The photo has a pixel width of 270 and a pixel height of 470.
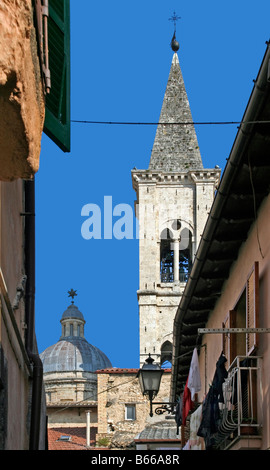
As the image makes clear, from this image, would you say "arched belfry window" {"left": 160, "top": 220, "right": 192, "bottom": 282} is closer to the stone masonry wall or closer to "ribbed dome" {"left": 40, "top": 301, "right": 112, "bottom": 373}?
"ribbed dome" {"left": 40, "top": 301, "right": 112, "bottom": 373}

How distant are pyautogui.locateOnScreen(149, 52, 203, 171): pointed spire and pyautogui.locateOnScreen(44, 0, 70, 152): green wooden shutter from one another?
56.2 meters

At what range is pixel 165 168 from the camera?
63.7 m

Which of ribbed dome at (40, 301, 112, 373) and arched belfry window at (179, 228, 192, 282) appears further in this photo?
ribbed dome at (40, 301, 112, 373)

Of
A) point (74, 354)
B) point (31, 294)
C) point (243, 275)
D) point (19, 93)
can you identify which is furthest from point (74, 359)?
point (19, 93)

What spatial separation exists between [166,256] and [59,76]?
56.2m

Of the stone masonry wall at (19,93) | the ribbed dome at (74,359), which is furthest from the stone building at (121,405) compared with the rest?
the stone masonry wall at (19,93)

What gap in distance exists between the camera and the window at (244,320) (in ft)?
32.5

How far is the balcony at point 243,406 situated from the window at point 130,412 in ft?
161

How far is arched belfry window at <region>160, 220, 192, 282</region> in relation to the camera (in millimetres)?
61438

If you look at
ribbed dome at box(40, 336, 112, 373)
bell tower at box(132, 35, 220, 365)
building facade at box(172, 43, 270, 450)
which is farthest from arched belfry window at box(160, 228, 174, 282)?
building facade at box(172, 43, 270, 450)

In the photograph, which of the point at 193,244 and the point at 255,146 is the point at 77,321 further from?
the point at 255,146

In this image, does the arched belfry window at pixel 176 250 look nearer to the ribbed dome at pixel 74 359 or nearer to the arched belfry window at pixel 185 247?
the arched belfry window at pixel 185 247

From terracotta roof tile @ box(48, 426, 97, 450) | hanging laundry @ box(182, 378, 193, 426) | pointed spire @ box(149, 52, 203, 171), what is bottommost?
hanging laundry @ box(182, 378, 193, 426)

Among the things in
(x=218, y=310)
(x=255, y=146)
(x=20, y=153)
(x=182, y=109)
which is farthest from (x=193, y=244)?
(x=20, y=153)
